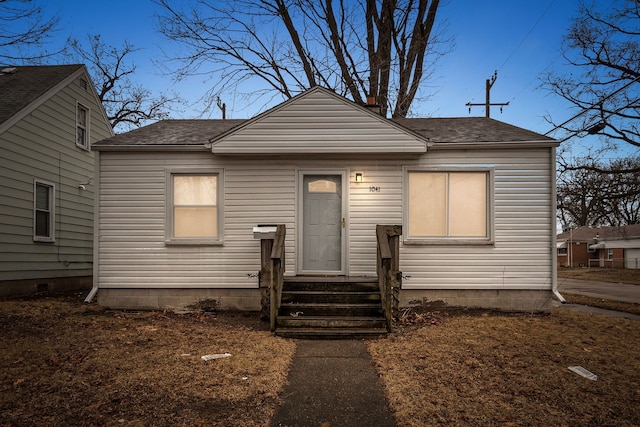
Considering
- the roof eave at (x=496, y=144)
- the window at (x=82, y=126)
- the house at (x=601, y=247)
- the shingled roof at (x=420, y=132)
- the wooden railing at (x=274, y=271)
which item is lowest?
the house at (x=601, y=247)

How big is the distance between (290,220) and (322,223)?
0.68 meters

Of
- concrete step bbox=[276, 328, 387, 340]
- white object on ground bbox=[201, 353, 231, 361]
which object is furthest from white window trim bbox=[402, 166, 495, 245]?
white object on ground bbox=[201, 353, 231, 361]

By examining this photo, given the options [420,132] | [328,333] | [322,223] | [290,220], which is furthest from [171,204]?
[420,132]

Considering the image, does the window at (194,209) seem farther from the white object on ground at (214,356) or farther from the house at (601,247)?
the house at (601,247)

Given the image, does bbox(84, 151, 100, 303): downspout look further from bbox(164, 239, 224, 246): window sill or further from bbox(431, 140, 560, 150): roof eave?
bbox(431, 140, 560, 150): roof eave

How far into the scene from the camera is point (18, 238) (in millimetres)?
10477

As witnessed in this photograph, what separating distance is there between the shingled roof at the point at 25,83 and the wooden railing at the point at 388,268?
9.60 metres

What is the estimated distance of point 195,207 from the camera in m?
8.78

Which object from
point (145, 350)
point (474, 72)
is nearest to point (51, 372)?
point (145, 350)

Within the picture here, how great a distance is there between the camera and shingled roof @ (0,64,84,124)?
1070cm

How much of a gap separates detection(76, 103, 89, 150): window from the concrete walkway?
11177 mm

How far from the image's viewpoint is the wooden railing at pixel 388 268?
6.78m

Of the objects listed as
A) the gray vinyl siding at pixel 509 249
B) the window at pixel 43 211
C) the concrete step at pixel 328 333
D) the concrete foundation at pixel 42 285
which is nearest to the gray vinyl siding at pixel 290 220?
the gray vinyl siding at pixel 509 249

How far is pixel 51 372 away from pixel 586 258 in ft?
175
